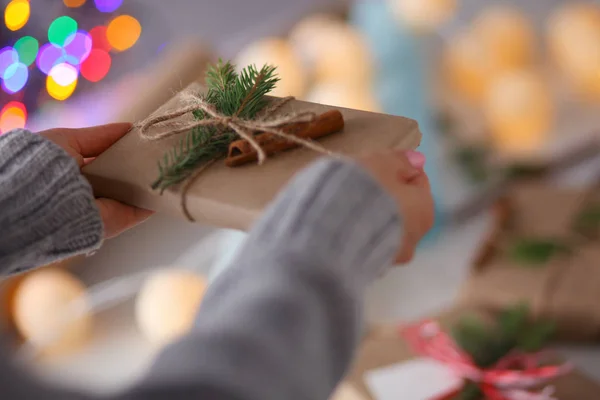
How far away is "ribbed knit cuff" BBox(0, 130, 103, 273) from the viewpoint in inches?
19.2

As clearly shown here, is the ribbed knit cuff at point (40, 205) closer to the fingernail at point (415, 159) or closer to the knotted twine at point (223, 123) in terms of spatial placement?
the knotted twine at point (223, 123)

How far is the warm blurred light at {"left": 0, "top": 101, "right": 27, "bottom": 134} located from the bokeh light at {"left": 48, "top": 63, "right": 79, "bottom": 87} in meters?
0.08

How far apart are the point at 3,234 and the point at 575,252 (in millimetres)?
707

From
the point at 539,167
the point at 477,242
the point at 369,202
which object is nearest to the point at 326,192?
the point at 369,202

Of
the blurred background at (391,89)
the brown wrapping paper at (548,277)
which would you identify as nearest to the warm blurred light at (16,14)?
the blurred background at (391,89)

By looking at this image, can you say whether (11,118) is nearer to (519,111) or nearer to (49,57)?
(49,57)

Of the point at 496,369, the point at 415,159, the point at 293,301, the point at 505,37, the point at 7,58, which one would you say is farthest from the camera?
the point at 505,37

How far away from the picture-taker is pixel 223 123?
515mm

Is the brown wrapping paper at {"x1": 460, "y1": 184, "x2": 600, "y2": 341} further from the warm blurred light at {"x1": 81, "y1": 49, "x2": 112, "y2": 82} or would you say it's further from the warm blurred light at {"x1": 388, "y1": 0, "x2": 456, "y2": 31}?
the warm blurred light at {"x1": 81, "y1": 49, "x2": 112, "y2": 82}

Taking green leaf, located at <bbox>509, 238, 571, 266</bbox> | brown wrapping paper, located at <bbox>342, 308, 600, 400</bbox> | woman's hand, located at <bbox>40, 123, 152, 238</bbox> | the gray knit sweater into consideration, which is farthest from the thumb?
green leaf, located at <bbox>509, 238, 571, 266</bbox>

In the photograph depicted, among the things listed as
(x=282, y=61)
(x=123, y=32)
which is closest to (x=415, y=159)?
(x=282, y=61)

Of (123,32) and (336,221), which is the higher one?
(123,32)

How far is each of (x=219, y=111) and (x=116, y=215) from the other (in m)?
0.11

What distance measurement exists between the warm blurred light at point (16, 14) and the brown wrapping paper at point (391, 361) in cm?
75
